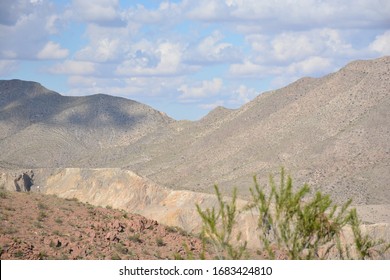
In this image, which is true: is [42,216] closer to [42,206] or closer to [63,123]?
[42,206]

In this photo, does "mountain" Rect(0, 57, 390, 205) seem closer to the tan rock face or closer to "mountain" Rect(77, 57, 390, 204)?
"mountain" Rect(77, 57, 390, 204)

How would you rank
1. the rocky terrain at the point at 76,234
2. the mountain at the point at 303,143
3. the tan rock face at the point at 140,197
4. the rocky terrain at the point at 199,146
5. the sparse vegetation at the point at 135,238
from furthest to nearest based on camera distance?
the mountain at the point at 303,143 < the rocky terrain at the point at 199,146 < the tan rock face at the point at 140,197 < the sparse vegetation at the point at 135,238 < the rocky terrain at the point at 76,234

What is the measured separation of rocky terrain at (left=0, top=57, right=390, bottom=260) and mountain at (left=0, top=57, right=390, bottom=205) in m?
0.21

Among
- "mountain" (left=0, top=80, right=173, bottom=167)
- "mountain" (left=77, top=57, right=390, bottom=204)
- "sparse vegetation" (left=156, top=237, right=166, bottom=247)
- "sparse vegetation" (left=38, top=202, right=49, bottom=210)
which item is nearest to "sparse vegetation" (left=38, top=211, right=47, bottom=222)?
"sparse vegetation" (left=38, top=202, right=49, bottom=210)

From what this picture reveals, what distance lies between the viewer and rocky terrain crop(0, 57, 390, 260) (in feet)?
243

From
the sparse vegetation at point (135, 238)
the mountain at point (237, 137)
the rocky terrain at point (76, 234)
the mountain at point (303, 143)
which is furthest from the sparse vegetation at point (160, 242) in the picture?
the mountain at point (303, 143)

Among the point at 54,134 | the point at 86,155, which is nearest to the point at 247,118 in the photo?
the point at 86,155

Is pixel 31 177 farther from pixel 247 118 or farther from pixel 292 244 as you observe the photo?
pixel 292 244

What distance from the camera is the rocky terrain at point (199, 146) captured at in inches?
2918

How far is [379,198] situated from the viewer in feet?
267

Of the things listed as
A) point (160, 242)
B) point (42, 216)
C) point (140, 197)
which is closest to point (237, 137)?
point (140, 197)

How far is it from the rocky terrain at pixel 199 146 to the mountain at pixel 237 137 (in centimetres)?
21

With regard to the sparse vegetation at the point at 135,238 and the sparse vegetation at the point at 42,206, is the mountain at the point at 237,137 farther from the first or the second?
the sparse vegetation at the point at 135,238

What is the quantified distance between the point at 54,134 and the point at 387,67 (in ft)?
225
